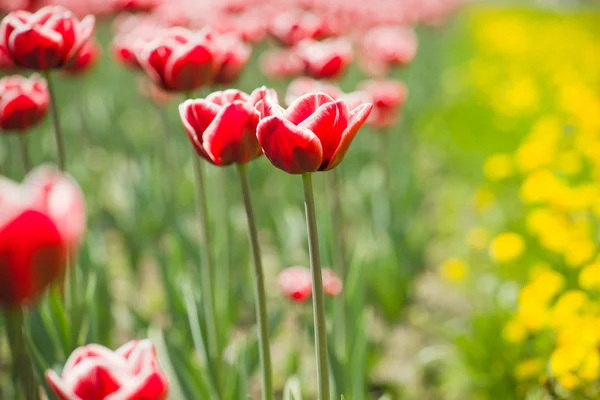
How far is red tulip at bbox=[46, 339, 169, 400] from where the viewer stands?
27.9 inches

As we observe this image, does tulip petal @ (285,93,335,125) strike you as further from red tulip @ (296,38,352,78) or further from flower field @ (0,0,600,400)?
red tulip @ (296,38,352,78)

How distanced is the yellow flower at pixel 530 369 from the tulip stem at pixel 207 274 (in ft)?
2.79

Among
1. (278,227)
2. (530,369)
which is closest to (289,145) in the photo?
(530,369)

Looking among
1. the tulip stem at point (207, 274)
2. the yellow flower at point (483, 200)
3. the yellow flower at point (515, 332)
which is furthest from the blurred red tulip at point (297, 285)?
Result: the yellow flower at point (483, 200)

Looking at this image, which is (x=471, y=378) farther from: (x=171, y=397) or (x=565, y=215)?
(x=565, y=215)

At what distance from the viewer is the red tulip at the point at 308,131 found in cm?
89

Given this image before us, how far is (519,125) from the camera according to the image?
4.34 meters

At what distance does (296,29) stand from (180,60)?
1.00 m

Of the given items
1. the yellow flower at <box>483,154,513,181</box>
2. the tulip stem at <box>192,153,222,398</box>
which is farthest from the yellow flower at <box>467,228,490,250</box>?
the tulip stem at <box>192,153,222,398</box>

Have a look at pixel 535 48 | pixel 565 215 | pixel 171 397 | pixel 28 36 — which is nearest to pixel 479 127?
pixel 565 215

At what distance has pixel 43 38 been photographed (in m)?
1.24

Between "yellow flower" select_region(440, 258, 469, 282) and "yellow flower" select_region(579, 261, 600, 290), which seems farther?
"yellow flower" select_region(440, 258, 469, 282)

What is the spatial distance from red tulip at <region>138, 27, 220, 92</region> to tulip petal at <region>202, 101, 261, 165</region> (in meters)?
0.38

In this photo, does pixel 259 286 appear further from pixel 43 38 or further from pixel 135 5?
pixel 135 5
